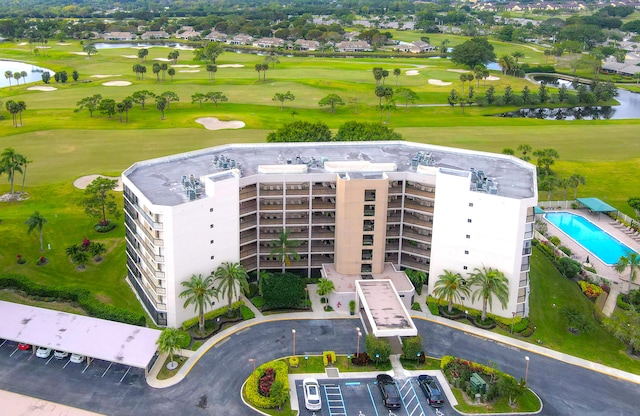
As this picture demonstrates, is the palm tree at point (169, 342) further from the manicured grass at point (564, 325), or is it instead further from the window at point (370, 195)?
the manicured grass at point (564, 325)

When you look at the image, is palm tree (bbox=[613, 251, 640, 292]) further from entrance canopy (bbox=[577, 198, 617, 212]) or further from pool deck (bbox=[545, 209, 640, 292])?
entrance canopy (bbox=[577, 198, 617, 212])

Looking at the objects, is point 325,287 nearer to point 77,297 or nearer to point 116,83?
point 77,297

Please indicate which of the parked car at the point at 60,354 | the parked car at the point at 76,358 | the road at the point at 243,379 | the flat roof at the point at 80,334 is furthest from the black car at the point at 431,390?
the parked car at the point at 60,354

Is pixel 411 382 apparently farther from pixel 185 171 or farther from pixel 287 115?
pixel 287 115

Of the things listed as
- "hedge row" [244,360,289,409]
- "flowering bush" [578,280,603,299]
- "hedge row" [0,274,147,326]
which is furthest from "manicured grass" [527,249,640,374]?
"hedge row" [0,274,147,326]

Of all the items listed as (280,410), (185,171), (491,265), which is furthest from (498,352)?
(185,171)

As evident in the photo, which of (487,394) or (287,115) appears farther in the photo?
(287,115)
